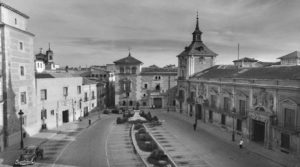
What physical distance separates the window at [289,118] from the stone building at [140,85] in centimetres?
3702

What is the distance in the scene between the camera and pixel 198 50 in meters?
52.5

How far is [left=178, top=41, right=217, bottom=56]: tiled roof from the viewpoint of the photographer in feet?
170

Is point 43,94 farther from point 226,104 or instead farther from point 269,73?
point 269,73

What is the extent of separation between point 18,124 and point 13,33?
10.2 m

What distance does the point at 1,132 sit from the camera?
2630cm

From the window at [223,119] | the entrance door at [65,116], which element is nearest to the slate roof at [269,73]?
the window at [223,119]

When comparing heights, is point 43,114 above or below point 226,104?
below

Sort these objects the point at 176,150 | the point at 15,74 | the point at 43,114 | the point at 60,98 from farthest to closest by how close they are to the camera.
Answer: the point at 60,98 < the point at 43,114 < the point at 15,74 < the point at 176,150

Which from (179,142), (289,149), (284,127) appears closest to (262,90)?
(284,127)

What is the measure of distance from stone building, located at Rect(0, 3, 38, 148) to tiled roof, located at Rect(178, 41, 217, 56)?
30369 millimetres

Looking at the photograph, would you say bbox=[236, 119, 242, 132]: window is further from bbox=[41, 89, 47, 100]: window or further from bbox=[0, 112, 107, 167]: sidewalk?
bbox=[41, 89, 47, 100]: window

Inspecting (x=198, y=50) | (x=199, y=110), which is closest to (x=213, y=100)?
(x=199, y=110)

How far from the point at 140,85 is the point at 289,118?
3906 cm

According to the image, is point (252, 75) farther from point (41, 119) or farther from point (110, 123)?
point (41, 119)
